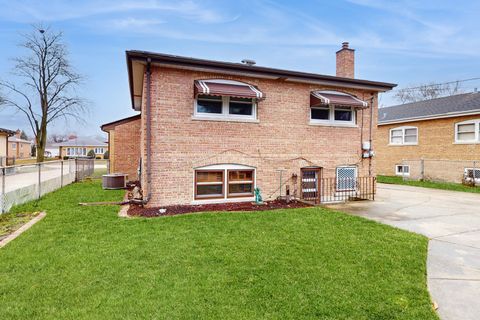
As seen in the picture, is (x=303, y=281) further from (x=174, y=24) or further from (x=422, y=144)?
(x=422, y=144)

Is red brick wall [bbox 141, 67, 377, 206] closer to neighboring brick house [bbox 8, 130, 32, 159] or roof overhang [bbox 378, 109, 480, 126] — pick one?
roof overhang [bbox 378, 109, 480, 126]

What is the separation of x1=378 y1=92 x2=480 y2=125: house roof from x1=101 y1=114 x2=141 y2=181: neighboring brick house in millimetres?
20260

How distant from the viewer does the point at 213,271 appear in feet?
15.3

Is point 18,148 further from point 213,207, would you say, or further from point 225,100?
point 213,207

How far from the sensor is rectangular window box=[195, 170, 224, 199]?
10.4 metres

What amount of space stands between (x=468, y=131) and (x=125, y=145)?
22532 mm

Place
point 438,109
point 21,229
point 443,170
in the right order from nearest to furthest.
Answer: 1. point 21,229
2. point 443,170
3. point 438,109

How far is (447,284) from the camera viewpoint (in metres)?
4.34

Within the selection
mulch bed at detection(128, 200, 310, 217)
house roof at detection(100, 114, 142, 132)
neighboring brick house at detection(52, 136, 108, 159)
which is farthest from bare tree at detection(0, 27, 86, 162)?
neighboring brick house at detection(52, 136, 108, 159)

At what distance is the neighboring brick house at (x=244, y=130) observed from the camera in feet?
31.8

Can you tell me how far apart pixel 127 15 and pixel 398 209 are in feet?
48.4

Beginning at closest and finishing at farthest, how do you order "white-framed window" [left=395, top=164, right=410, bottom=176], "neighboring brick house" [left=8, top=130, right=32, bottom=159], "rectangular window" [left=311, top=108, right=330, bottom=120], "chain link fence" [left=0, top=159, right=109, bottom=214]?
"chain link fence" [left=0, top=159, right=109, bottom=214]
"rectangular window" [left=311, top=108, right=330, bottom=120]
"white-framed window" [left=395, top=164, right=410, bottom=176]
"neighboring brick house" [left=8, top=130, right=32, bottom=159]

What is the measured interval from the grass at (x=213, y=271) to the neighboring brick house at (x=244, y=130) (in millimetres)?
2907

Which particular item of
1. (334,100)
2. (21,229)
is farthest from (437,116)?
(21,229)
